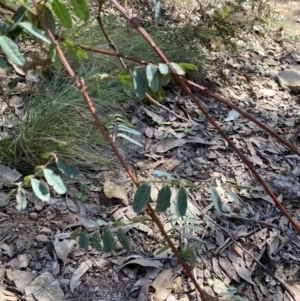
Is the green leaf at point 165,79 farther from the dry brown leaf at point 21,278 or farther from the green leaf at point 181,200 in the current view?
the dry brown leaf at point 21,278

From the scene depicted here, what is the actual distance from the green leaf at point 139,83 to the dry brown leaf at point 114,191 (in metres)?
1.35

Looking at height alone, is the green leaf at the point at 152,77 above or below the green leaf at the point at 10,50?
below

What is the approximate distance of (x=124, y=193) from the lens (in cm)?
215

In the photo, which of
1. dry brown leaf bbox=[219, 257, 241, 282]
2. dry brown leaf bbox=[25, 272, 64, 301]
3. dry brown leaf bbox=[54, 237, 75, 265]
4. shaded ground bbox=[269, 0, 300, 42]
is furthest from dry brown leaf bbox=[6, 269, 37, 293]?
shaded ground bbox=[269, 0, 300, 42]

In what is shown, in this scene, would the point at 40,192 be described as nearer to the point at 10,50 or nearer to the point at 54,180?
the point at 54,180

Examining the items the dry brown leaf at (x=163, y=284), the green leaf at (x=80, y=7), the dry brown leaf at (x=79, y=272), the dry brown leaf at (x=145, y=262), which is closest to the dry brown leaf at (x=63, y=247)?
the dry brown leaf at (x=79, y=272)

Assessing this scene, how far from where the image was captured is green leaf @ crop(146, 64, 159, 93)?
80cm

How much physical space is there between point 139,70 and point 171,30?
2.62 metres

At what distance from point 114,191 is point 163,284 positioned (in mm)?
511

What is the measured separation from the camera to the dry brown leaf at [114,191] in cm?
212

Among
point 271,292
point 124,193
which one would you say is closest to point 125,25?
point 124,193

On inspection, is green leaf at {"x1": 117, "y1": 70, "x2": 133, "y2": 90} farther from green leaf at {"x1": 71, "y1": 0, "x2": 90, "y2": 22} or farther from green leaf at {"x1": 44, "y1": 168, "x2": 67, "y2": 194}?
green leaf at {"x1": 44, "y1": 168, "x2": 67, "y2": 194}

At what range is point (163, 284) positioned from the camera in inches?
72.3

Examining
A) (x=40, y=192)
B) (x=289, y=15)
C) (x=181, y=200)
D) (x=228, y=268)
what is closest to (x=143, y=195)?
(x=181, y=200)
